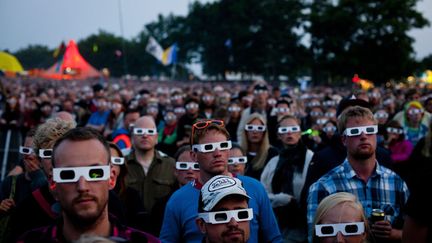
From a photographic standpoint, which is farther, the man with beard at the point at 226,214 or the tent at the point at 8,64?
the tent at the point at 8,64

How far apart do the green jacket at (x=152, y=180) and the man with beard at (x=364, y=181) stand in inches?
90.0

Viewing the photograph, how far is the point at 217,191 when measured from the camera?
3061mm

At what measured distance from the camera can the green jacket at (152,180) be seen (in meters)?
5.86

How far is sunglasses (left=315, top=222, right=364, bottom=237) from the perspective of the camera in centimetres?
320

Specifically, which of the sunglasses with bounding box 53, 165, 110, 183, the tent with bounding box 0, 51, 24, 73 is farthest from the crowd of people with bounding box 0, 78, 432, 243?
the tent with bounding box 0, 51, 24, 73

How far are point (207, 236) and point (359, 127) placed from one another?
5.64 ft

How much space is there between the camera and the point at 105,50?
393 ft

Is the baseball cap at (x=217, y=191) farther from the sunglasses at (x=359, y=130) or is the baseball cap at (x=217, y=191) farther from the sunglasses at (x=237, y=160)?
the sunglasses at (x=237, y=160)

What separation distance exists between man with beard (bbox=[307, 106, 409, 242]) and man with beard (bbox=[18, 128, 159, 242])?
1874 millimetres

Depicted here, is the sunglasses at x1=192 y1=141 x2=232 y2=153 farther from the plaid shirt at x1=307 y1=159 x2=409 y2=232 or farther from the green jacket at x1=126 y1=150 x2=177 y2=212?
the green jacket at x1=126 y1=150 x2=177 y2=212

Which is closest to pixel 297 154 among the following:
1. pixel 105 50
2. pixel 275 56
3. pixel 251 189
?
pixel 251 189

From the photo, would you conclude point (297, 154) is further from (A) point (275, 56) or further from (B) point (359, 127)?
(A) point (275, 56)

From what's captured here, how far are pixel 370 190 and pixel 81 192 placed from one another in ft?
8.07

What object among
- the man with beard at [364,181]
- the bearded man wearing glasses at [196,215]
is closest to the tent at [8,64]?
the bearded man wearing glasses at [196,215]
